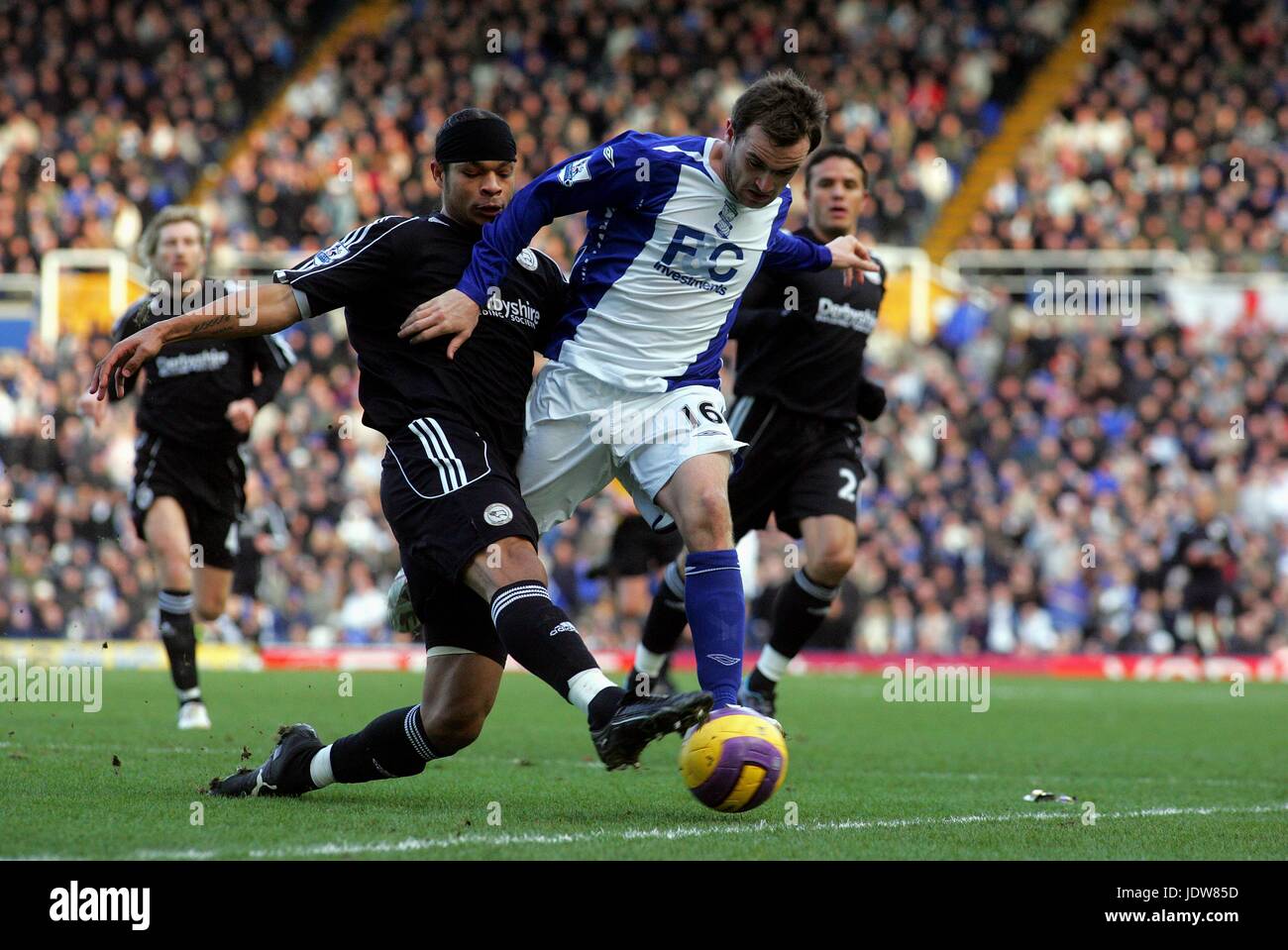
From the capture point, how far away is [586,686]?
15.8ft

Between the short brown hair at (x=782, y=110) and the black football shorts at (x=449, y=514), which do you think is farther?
the short brown hair at (x=782, y=110)

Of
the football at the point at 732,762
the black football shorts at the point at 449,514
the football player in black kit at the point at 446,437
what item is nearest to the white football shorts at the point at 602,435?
the football player in black kit at the point at 446,437

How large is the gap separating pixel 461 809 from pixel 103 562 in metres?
14.8

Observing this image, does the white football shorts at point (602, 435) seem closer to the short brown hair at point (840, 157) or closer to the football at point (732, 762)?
the football at point (732, 762)

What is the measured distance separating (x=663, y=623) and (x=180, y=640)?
2699 mm

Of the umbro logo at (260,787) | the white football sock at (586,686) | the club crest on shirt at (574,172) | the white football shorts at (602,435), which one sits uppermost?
the club crest on shirt at (574,172)

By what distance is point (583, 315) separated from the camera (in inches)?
233

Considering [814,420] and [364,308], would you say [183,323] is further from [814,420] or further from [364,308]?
[814,420]

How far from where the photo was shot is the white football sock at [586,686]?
15.7 ft

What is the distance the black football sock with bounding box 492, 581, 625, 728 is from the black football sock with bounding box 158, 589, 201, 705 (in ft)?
15.2

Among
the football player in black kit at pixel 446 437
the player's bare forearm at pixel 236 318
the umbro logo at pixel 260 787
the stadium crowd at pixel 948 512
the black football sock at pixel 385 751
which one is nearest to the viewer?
the football player in black kit at pixel 446 437

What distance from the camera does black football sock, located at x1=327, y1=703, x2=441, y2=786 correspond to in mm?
5613

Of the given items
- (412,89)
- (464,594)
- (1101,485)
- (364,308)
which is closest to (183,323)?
(364,308)

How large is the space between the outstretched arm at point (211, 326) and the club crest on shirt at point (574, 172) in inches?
38.9
